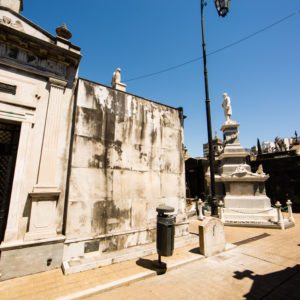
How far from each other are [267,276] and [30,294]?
553 centimetres

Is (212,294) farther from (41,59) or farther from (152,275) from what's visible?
(41,59)

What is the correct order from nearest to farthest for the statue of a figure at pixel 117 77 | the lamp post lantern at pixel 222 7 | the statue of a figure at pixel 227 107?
1. the lamp post lantern at pixel 222 7
2. the statue of a figure at pixel 117 77
3. the statue of a figure at pixel 227 107

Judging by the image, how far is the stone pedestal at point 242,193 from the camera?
1116 cm

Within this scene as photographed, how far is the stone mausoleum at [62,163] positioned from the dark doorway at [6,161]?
0.9 inches

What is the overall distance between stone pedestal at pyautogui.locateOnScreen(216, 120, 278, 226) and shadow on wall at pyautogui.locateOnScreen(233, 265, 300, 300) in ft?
20.4

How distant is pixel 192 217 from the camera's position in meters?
14.1

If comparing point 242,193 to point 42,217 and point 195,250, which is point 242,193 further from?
point 42,217

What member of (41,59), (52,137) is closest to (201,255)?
(52,137)

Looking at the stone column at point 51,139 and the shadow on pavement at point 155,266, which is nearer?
the shadow on pavement at point 155,266

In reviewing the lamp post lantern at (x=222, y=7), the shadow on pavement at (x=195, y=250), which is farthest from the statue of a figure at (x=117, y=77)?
the shadow on pavement at (x=195, y=250)

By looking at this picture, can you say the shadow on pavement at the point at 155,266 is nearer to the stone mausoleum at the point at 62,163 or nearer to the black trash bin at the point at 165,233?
the black trash bin at the point at 165,233

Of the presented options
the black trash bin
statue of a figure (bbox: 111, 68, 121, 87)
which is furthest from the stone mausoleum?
statue of a figure (bbox: 111, 68, 121, 87)

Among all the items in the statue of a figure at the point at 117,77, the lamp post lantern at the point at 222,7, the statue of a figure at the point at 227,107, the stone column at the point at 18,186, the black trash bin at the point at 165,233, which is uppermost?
the lamp post lantern at the point at 222,7

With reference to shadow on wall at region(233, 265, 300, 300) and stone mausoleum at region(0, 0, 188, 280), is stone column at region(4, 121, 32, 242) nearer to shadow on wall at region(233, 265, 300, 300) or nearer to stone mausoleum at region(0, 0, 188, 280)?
stone mausoleum at region(0, 0, 188, 280)
